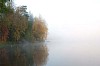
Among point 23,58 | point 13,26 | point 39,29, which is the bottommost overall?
point 39,29

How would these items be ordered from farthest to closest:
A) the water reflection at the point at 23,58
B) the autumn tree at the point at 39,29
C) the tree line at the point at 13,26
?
the autumn tree at the point at 39,29 < the tree line at the point at 13,26 < the water reflection at the point at 23,58

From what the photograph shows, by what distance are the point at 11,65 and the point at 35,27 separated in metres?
79.5

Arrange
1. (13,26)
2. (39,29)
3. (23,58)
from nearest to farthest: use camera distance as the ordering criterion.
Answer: (23,58) → (13,26) → (39,29)

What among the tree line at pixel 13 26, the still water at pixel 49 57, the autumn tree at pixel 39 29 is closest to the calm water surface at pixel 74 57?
the still water at pixel 49 57

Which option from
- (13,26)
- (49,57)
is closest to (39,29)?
(13,26)

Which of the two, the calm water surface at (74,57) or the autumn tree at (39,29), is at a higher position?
the calm water surface at (74,57)

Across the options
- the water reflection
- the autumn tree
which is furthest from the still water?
the autumn tree

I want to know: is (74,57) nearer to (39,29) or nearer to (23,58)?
(23,58)

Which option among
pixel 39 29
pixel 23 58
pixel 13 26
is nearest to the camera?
pixel 23 58

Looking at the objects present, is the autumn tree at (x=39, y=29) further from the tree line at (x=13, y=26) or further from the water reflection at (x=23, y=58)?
the water reflection at (x=23, y=58)

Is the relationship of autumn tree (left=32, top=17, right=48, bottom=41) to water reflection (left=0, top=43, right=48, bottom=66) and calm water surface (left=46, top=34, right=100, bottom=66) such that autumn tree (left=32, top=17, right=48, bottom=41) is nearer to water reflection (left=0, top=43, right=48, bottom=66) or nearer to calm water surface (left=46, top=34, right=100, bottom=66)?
calm water surface (left=46, top=34, right=100, bottom=66)

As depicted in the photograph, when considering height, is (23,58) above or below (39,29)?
above

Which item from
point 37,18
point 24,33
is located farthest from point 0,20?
point 37,18

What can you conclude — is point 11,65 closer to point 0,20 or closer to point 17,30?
point 0,20
